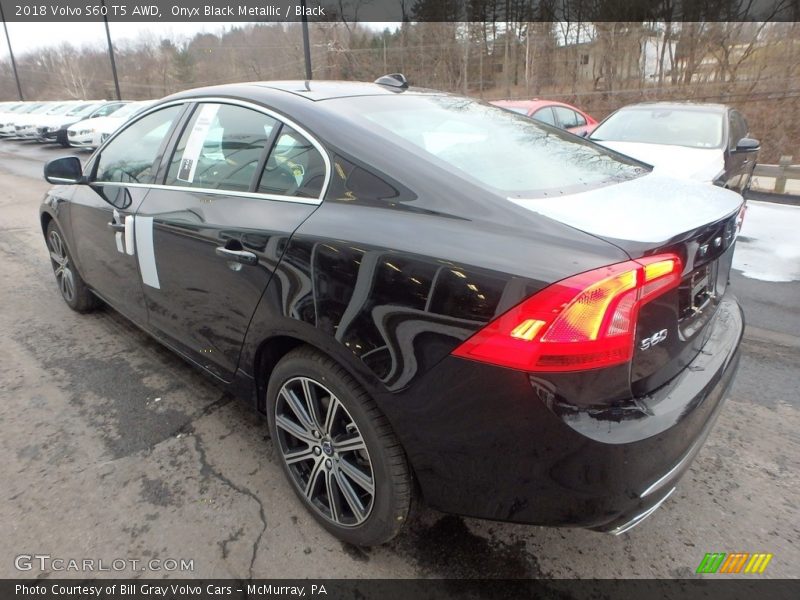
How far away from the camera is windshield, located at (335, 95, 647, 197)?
189 centimetres

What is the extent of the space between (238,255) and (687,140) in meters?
6.03

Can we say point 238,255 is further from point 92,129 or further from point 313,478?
point 92,129

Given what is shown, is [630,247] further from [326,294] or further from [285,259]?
[285,259]

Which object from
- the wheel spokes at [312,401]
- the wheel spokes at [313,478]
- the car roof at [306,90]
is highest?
the car roof at [306,90]

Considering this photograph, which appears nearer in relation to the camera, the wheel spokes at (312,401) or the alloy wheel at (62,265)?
the wheel spokes at (312,401)

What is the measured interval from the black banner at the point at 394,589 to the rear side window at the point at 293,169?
140 centimetres

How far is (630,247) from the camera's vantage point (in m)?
1.43

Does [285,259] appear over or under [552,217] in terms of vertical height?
under

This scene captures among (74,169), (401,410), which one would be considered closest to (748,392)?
(401,410)

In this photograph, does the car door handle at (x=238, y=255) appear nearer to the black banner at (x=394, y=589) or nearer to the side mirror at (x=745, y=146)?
the black banner at (x=394, y=589)

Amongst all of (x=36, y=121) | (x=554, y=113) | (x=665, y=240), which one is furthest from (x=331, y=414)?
(x=36, y=121)

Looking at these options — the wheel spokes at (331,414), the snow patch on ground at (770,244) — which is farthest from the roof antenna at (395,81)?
the snow patch on ground at (770,244)

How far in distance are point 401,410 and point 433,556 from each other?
0.70 meters

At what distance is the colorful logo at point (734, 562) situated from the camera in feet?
6.13
